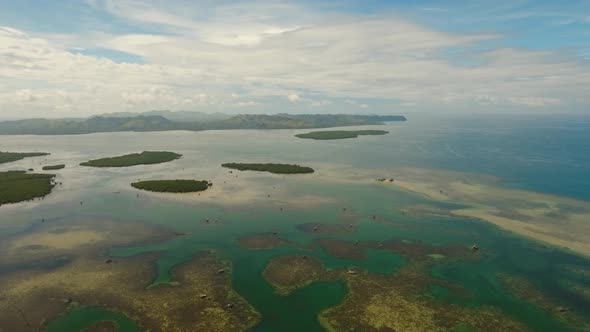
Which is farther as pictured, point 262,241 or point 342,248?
point 262,241

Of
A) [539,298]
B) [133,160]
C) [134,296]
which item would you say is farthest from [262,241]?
[133,160]

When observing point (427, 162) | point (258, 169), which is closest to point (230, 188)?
point (258, 169)

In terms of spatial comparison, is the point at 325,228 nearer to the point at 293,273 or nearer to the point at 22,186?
the point at 293,273

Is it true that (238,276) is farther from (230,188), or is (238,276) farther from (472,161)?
(472,161)

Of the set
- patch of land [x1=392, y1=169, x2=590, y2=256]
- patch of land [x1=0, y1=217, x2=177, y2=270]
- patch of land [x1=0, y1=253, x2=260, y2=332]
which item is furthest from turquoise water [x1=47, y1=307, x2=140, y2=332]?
patch of land [x1=392, y1=169, x2=590, y2=256]

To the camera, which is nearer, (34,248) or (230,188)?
(34,248)

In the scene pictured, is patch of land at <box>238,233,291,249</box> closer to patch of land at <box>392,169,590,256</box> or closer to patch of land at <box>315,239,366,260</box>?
patch of land at <box>315,239,366,260</box>
